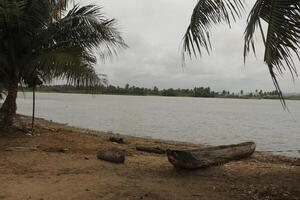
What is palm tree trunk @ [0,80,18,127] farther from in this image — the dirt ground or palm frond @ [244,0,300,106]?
palm frond @ [244,0,300,106]

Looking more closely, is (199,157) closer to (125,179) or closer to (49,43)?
(125,179)

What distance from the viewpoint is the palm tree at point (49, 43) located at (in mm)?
13141

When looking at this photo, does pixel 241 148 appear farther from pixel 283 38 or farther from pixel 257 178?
pixel 283 38

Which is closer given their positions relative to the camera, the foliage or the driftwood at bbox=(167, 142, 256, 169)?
the driftwood at bbox=(167, 142, 256, 169)

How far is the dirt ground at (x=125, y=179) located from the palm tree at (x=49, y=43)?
2.36m

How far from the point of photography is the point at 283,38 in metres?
6.30

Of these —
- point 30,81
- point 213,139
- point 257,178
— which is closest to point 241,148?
point 257,178

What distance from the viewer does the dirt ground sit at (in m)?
7.86

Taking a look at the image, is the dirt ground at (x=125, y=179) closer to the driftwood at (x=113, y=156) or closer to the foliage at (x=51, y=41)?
→ the driftwood at (x=113, y=156)

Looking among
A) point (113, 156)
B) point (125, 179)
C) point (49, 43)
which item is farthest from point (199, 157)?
point (49, 43)

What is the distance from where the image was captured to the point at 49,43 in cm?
1391

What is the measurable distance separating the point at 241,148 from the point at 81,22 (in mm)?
5769

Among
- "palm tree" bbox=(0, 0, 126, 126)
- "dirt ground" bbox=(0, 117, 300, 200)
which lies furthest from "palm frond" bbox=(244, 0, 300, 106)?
"palm tree" bbox=(0, 0, 126, 126)

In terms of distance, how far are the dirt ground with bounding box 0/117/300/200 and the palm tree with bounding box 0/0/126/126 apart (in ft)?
7.74
